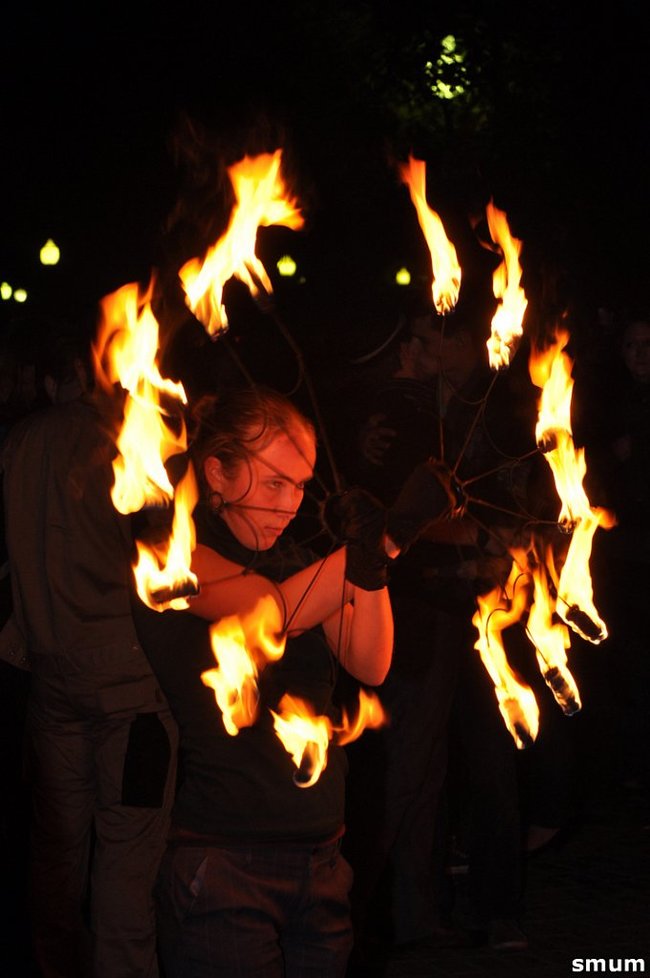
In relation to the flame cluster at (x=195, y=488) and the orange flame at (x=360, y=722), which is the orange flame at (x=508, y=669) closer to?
the flame cluster at (x=195, y=488)

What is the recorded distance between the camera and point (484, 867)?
232 inches

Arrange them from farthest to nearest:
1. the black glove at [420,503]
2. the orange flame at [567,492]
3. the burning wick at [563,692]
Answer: the orange flame at [567,492] < the burning wick at [563,692] < the black glove at [420,503]

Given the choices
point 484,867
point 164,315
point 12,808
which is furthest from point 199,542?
point 12,808

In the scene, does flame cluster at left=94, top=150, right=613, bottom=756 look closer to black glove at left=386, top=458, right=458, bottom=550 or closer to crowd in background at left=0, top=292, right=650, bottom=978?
black glove at left=386, top=458, right=458, bottom=550

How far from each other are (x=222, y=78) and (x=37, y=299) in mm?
4464

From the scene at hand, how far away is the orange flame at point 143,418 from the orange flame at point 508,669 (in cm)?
82

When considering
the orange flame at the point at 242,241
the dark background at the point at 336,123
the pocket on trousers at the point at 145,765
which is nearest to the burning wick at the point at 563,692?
the orange flame at the point at 242,241

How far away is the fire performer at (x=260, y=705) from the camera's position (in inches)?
130

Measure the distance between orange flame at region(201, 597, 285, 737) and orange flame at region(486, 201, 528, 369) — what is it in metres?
0.81

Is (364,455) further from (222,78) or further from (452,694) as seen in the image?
(222,78)

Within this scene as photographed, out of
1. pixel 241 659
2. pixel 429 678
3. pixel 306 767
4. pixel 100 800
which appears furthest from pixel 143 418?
pixel 429 678

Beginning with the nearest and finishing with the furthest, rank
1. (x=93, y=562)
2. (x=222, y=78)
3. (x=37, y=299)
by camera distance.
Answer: (x=93, y=562) → (x=222, y=78) → (x=37, y=299)

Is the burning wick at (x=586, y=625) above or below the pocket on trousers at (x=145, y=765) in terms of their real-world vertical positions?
above

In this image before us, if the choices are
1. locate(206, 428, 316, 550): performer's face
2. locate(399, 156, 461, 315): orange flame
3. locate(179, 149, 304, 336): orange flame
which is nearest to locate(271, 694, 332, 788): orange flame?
locate(206, 428, 316, 550): performer's face
